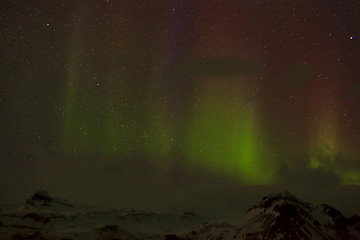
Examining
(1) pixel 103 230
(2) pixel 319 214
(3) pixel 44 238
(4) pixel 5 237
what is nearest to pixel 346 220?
(2) pixel 319 214

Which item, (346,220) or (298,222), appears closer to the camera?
(298,222)

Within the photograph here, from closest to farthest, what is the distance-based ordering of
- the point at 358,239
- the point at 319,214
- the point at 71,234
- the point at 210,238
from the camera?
the point at 210,238, the point at 358,239, the point at 319,214, the point at 71,234

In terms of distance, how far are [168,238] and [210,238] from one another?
53.0 feet

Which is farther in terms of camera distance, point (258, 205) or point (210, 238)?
point (258, 205)

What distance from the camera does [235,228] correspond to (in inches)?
5748

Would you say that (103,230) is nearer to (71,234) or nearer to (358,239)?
(71,234)

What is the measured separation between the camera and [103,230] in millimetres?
182625

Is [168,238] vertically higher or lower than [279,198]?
lower

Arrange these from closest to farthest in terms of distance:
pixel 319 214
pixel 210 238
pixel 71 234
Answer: pixel 210 238 → pixel 319 214 → pixel 71 234

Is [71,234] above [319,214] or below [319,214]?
below

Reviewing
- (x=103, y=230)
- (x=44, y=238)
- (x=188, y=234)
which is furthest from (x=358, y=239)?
(x=44, y=238)

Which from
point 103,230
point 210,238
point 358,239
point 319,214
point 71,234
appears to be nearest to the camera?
point 210,238

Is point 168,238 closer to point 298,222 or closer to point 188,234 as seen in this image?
point 188,234

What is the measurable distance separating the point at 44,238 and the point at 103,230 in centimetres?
2847
